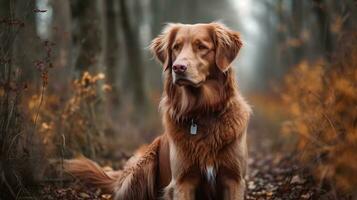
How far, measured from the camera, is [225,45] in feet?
19.1

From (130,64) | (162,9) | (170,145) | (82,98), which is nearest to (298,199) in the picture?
(170,145)

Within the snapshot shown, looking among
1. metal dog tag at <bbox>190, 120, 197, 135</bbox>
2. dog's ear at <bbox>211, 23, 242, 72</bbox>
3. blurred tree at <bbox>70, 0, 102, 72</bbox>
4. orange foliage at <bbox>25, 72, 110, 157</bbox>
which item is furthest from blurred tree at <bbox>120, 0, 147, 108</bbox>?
metal dog tag at <bbox>190, 120, 197, 135</bbox>

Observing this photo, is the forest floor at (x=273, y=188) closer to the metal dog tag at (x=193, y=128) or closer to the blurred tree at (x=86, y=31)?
the metal dog tag at (x=193, y=128)

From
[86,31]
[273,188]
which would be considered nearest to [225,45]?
[273,188]

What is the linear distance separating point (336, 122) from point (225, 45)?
5.02 ft

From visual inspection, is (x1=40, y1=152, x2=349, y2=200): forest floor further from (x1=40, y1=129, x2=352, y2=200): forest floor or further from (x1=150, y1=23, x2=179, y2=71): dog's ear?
(x1=150, y1=23, x2=179, y2=71): dog's ear

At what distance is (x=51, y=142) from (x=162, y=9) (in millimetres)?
19384

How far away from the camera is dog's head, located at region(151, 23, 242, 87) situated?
5469mm

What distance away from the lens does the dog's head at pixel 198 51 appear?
5.47 metres

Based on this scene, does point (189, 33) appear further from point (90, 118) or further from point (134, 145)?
point (134, 145)

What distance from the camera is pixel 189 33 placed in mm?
5785

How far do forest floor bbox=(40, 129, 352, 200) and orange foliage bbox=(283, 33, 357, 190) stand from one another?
0.62ft

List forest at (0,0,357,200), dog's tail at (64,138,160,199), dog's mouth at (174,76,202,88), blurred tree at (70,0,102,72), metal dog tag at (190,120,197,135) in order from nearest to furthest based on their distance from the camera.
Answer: forest at (0,0,357,200) < dog's mouth at (174,76,202,88) < metal dog tag at (190,120,197,135) < dog's tail at (64,138,160,199) < blurred tree at (70,0,102,72)

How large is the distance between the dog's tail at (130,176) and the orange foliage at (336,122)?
188cm
